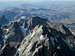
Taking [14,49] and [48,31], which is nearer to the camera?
[48,31]

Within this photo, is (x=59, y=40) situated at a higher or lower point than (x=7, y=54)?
higher

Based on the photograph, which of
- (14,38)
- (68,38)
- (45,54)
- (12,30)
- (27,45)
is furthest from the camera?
(12,30)

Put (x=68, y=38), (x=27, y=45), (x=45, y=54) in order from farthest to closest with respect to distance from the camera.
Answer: (x=68, y=38)
(x=27, y=45)
(x=45, y=54)

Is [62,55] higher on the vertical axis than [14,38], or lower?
higher

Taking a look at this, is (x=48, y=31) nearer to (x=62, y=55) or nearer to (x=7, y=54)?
(x=62, y=55)

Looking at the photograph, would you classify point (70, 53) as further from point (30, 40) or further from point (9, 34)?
point (9, 34)

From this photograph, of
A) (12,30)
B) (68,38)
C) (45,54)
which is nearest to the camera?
(45,54)

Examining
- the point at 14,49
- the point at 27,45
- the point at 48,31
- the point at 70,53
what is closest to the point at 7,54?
the point at 14,49

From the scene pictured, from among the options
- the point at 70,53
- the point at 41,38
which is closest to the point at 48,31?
the point at 41,38

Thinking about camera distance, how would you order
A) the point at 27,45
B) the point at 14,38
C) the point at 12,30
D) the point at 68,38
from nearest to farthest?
the point at 27,45, the point at 68,38, the point at 14,38, the point at 12,30
